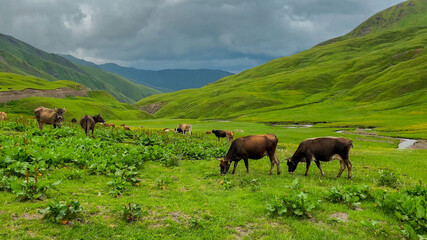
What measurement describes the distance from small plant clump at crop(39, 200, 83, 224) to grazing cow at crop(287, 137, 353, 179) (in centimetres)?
1405

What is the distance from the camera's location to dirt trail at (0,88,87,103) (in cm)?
11054

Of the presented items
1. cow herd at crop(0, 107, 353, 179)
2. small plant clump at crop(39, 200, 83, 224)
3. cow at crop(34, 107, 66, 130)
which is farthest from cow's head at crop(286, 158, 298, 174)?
cow at crop(34, 107, 66, 130)

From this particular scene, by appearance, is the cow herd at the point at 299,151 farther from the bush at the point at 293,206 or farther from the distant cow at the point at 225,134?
the distant cow at the point at 225,134

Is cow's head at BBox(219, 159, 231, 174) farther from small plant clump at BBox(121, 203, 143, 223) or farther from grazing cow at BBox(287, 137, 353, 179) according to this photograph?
small plant clump at BBox(121, 203, 143, 223)

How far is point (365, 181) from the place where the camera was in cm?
1530

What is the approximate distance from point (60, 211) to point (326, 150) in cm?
1530

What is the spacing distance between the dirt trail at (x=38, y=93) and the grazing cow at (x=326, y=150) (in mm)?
135392

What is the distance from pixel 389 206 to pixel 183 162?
45.2 feet

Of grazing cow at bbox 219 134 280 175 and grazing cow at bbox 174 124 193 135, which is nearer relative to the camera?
grazing cow at bbox 219 134 280 175

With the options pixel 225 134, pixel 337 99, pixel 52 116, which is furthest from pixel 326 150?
pixel 337 99

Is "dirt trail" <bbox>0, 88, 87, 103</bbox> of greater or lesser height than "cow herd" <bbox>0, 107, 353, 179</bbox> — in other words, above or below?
above

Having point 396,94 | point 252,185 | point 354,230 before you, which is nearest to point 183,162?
point 252,185

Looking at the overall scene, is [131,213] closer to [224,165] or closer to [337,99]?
[224,165]

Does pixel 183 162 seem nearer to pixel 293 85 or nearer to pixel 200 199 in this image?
pixel 200 199
